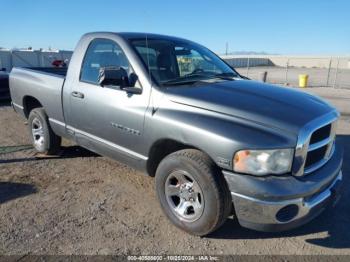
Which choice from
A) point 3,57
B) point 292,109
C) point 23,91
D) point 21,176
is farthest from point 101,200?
point 3,57

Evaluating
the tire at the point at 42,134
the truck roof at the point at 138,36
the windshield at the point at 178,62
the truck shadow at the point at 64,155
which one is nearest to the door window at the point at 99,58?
the truck roof at the point at 138,36

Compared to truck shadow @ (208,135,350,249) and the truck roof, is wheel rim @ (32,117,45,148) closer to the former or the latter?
the truck roof

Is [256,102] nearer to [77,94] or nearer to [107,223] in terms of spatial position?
[107,223]

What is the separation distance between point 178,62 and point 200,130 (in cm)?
155

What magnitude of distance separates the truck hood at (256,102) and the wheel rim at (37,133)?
2.82 m

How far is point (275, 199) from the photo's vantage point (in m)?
2.73

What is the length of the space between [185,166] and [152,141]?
537 millimetres

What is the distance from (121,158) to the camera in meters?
4.00

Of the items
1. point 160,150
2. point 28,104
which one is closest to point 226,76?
point 160,150

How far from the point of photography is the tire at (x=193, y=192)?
2961mm

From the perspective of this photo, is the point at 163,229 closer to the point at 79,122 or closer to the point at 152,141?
the point at 152,141

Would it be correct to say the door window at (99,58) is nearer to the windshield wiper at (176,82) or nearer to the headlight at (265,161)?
the windshield wiper at (176,82)

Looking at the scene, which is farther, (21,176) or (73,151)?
(73,151)

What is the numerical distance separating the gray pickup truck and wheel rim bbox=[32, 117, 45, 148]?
33.3 inches
